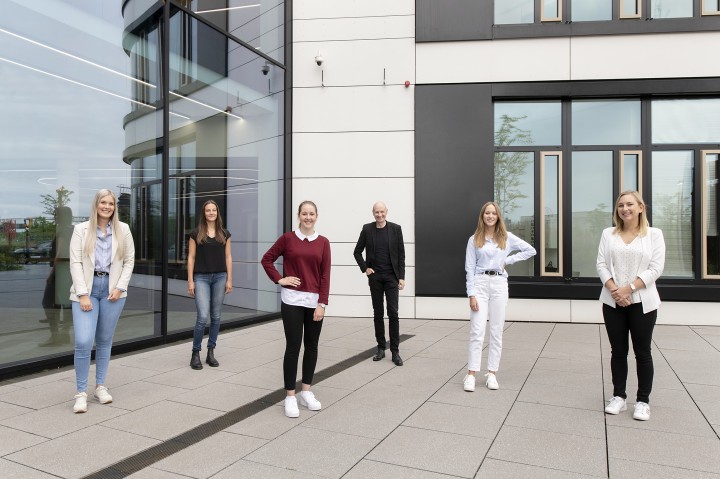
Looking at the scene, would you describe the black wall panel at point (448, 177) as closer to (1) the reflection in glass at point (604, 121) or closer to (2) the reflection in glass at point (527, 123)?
(2) the reflection in glass at point (527, 123)

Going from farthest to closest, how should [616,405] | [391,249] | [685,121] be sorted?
1. [685,121]
2. [391,249]
3. [616,405]

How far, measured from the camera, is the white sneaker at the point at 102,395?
4.58 metres

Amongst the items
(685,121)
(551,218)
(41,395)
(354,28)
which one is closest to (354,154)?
(354,28)

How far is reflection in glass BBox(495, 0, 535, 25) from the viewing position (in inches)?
384

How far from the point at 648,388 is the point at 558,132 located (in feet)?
21.4

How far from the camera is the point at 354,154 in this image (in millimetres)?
10008

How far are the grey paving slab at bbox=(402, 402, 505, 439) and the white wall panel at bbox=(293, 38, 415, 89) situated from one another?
23.3 feet

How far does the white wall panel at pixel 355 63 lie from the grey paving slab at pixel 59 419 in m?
7.43

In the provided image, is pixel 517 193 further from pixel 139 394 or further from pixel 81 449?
pixel 81 449

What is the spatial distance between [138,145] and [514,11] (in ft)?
24.2

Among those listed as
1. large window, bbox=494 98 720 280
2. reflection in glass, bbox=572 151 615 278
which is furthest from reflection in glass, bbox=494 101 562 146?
reflection in glass, bbox=572 151 615 278

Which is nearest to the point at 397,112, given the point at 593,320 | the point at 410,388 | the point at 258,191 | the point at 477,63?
the point at 477,63

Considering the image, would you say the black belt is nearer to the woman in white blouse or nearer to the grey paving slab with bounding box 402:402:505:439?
the woman in white blouse

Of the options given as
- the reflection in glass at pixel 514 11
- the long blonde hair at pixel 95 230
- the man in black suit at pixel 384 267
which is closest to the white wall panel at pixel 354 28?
the reflection in glass at pixel 514 11
